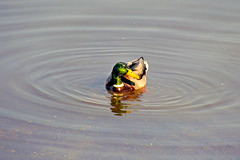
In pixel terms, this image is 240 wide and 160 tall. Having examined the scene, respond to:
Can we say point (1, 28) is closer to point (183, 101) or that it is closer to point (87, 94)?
point (87, 94)

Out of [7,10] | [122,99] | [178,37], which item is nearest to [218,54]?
[178,37]

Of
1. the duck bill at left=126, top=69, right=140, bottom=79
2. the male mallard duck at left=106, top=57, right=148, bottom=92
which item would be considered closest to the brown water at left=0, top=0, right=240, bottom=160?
the male mallard duck at left=106, top=57, right=148, bottom=92

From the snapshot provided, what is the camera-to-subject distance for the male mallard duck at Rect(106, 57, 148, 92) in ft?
36.6

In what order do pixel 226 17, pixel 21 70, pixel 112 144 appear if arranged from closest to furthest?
pixel 112 144, pixel 21 70, pixel 226 17

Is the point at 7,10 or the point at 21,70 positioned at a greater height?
the point at 7,10

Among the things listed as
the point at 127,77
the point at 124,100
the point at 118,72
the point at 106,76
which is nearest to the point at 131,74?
the point at 127,77

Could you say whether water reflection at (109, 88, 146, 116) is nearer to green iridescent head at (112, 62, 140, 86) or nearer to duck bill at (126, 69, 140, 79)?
green iridescent head at (112, 62, 140, 86)

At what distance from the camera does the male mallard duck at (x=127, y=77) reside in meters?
11.2

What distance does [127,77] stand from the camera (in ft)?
38.1

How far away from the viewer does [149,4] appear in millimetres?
15164

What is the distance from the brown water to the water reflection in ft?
0.08

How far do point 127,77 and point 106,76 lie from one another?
0.50 meters

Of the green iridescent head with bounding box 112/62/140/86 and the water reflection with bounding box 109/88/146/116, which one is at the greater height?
the green iridescent head with bounding box 112/62/140/86

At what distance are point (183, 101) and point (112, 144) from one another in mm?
2439
